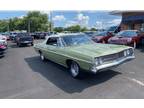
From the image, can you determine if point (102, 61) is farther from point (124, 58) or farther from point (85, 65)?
point (124, 58)

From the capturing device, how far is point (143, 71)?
6.80m

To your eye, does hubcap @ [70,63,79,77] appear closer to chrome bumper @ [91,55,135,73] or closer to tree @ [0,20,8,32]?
chrome bumper @ [91,55,135,73]

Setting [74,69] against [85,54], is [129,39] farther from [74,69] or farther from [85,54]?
[85,54]

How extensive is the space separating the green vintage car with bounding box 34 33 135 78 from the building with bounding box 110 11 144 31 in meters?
17.2

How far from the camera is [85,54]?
5641mm

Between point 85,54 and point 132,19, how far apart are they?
20.5 metres

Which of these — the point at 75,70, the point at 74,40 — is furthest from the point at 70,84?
the point at 74,40

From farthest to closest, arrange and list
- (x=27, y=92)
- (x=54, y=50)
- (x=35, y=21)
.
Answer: (x=35, y=21) < (x=54, y=50) < (x=27, y=92)

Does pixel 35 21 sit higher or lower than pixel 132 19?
higher

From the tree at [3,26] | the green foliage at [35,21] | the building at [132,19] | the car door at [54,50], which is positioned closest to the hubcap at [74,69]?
the car door at [54,50]

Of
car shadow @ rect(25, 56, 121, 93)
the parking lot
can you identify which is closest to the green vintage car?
car shadow @ rect(25, 56, 121, 93)

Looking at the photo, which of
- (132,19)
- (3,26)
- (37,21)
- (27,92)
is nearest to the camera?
(27,92)

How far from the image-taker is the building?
898 inches

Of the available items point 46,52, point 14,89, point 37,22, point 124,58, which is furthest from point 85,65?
point 37,22
